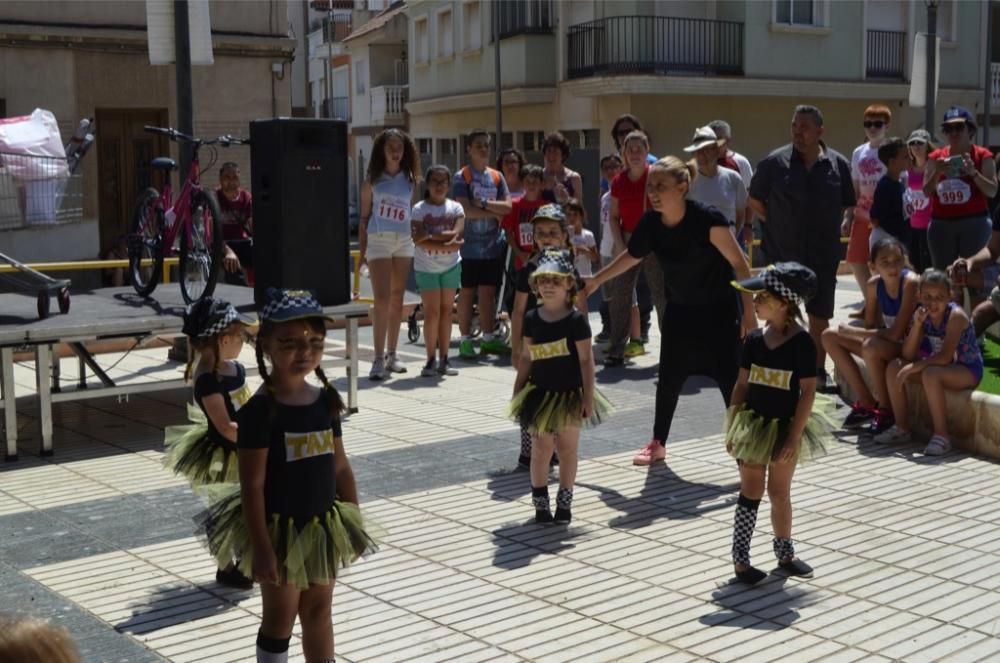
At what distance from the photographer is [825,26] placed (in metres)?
34.6

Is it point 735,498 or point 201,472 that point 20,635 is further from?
point 735,498

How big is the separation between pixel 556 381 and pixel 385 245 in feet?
15.4

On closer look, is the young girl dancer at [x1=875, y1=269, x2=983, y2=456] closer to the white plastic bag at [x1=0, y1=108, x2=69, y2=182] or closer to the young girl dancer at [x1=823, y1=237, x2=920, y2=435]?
the young girl dancer at [x1=823, y1=237, x2=920, y2=435]

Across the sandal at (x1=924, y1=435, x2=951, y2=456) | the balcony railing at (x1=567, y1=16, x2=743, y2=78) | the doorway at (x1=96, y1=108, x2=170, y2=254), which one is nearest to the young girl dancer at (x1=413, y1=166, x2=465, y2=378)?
the sandal at (x1=924, y1=435, x2=951, y2=456)

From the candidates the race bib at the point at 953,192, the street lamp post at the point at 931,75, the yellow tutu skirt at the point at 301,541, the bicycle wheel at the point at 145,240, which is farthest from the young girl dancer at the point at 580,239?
the yellow tutu skirt at the point at 301,541

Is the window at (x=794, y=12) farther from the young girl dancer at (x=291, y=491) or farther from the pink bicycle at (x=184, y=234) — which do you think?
the young girl dancer at (x=291, y=491)

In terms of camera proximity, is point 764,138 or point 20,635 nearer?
point 20,635

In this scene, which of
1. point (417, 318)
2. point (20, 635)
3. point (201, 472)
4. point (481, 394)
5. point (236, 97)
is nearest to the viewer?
point (20, 635)

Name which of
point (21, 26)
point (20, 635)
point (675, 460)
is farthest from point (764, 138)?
point (20, 635)

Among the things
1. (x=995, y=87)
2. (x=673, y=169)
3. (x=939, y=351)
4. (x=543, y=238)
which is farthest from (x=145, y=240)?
(x=995, y=87)

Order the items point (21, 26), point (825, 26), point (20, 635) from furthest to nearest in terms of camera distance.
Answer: point (825, 26), point (21, 26), point (20, 635)

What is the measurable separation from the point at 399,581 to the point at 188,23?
274 inches

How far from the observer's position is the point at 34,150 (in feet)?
32.9

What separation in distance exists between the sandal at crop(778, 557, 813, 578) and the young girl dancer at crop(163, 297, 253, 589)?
2434 millimetres
